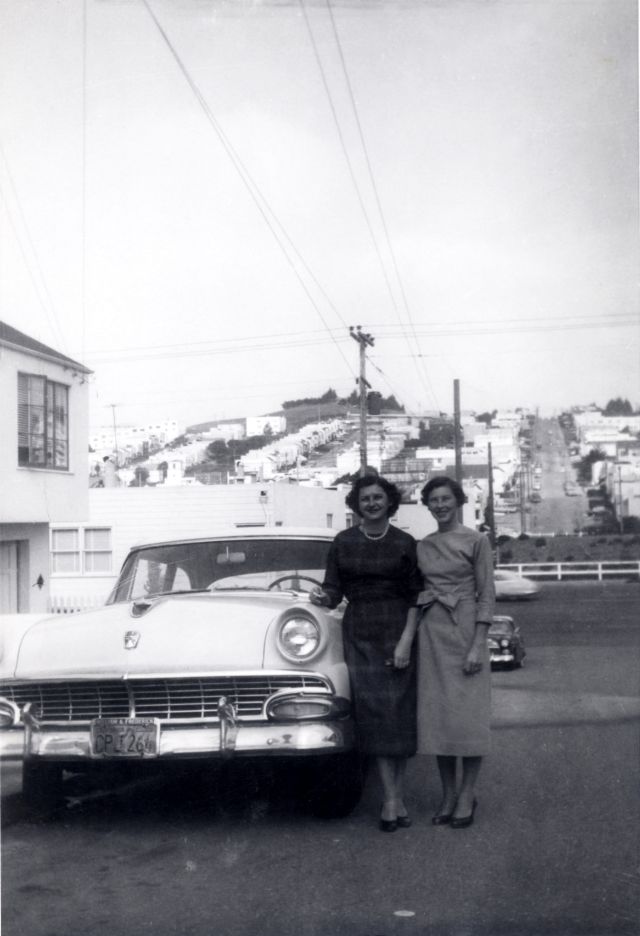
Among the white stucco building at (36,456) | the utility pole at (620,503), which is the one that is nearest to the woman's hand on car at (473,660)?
the utility pole at (620,503)

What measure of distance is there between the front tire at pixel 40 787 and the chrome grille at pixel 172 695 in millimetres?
553

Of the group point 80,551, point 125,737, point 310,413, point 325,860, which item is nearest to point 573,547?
point 310,413

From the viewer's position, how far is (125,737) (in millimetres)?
4137

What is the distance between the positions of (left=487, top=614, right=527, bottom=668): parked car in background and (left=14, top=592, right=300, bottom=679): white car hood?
7.44 meters

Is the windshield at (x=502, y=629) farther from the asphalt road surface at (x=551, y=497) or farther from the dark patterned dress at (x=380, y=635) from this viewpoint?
the dark patterned dress at (x=380, y=635)

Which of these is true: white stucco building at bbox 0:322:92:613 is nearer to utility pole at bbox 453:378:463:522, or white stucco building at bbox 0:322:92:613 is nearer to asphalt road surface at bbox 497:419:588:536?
utility pole at bbox 453:378:463:522

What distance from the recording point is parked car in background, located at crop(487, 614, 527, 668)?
11570mm

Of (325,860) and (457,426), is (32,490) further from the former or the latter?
(325,860)

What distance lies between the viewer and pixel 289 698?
13.7 feet

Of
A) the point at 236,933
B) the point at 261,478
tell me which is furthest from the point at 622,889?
the point at 261,478

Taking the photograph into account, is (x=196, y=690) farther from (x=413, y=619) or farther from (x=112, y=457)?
(x=112, y=457)

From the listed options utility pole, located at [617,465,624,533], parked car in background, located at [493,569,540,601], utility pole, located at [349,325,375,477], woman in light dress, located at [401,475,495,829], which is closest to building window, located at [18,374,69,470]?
utility pole, located at [349,325,375,477]

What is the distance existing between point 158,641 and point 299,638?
2.01ft

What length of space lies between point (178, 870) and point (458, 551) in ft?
5.78
